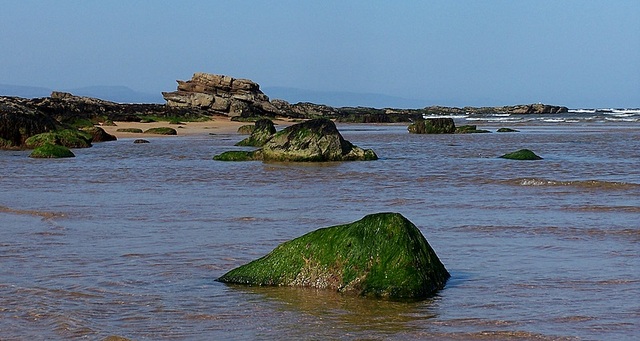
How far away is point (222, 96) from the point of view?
7488 centimetres

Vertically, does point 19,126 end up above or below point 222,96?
below

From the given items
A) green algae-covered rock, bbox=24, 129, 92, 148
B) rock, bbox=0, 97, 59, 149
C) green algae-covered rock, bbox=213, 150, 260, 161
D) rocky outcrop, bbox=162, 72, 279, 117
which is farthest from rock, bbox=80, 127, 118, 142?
rocky outcrop, bbox=162, 72, 279, 117

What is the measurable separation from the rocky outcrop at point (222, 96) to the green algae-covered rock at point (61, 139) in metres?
40.9

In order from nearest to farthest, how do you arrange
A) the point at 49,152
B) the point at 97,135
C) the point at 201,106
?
the point at 49,152
the point at 97,135
the point at 201,106

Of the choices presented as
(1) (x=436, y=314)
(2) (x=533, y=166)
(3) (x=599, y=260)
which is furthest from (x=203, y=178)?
(1) (x=436, y=314)

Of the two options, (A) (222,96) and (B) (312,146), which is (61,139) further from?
(A) (222,96)

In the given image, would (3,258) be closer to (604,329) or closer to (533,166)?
(604,329)

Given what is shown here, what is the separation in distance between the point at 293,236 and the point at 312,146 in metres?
12.8

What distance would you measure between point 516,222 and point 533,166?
966 cm

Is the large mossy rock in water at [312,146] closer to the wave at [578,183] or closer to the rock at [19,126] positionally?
the wave at [578,183]

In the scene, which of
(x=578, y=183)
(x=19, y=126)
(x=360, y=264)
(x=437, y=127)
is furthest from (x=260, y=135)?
(x=360, y=264)

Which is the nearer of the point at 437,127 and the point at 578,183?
the point at 578,183

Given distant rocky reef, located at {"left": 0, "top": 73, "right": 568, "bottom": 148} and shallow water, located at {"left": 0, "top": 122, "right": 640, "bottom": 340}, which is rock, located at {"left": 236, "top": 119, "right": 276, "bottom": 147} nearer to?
shallow water, located at {"left": 0, "top": 122, "right": 640, "bottom": 340}

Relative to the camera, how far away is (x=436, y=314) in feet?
20.0
